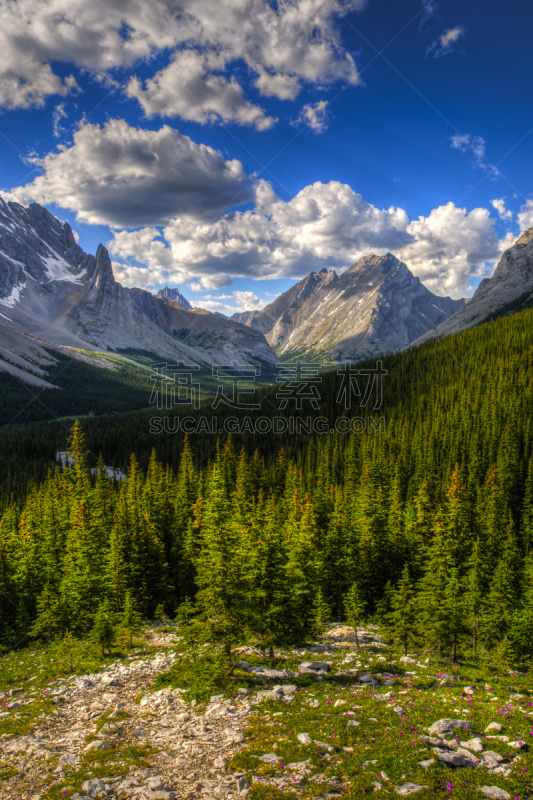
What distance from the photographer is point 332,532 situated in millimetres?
40688

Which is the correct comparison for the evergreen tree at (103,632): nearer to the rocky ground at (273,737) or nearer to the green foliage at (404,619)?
the rocky ground at (273,737)

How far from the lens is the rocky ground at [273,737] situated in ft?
35.1

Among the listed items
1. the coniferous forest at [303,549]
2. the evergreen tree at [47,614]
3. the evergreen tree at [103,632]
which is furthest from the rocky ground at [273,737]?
the evergreen tree at [47,614]

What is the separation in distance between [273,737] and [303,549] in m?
19.6

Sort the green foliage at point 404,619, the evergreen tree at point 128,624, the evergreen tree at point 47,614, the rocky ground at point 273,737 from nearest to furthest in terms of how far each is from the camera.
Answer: the rocky ground at point 273,737
the evergreen tree at point 128,624
the evergreen tree at point 47,614
the green foliage at point 404,619

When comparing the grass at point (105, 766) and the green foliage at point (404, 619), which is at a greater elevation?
the grass at point (105, 766)

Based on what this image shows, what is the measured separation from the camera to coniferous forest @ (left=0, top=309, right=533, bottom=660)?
2338 centimetres

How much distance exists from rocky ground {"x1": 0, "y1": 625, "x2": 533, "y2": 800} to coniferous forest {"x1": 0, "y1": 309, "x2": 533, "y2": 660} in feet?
12.8

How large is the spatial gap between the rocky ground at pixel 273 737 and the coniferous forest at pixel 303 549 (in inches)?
154

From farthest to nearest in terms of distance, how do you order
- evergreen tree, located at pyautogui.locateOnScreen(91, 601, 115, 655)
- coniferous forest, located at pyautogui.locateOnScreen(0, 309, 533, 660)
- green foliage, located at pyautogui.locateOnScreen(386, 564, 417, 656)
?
green foliage, located at pyautogui.locateOnScreen(386, 564, 417, 656) → evergreen tree, located at pyautogui.locateOnScreen(91, 601, 115, 655) → coniferous forest, located at pyautogui.locateOnScreen(0, 309, 533, 660)

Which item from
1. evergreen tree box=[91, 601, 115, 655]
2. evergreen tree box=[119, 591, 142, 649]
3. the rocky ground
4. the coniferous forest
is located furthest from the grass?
evergreen tree box=[119, 591, 142, 649]

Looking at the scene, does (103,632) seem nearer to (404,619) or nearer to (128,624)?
(128,624)

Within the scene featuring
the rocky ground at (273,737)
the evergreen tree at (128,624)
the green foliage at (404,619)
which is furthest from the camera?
the green foliage at (404,619)

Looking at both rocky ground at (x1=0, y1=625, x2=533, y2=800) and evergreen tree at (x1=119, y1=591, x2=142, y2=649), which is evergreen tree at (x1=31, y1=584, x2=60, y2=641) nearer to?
evergreen tree at (x1=119, y1=591, x2=142, y2=649)
